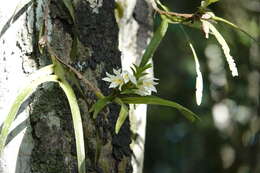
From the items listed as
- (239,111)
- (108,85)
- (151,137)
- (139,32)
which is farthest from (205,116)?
(108,85)

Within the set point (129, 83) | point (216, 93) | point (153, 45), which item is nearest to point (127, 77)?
point (129, 83)

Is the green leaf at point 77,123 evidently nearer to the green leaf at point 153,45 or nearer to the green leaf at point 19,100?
the green leaf at point 19,100

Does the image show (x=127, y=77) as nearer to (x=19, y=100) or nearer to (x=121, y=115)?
(x=121, y=115)

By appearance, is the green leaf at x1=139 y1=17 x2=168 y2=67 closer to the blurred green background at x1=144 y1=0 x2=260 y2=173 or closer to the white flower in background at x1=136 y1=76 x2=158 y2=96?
the white flower in background at x1=136 y1=76 x2=158 y2=96

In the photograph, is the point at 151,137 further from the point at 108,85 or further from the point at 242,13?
the point at 108,85

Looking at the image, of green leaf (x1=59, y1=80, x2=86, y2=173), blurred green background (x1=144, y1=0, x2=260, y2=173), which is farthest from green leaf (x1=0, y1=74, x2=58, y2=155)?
blurred green background (x1=144, y1=0, x2=260, y2=173)

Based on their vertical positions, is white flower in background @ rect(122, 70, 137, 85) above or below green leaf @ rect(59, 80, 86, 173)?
above
